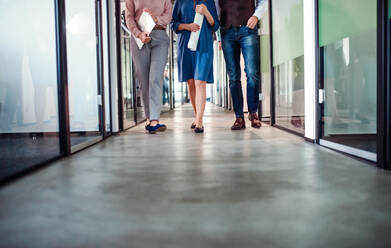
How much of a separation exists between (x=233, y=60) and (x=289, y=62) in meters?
0.50

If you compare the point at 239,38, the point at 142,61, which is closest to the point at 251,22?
the point at 239,38

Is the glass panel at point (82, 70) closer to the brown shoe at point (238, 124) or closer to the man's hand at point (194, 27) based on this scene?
the man's hand at point (194, 27)

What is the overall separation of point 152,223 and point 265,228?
260 mm

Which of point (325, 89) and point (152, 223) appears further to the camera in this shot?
A: point (325, 89)

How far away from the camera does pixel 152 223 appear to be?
87cm

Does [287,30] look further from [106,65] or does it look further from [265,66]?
[106,65]

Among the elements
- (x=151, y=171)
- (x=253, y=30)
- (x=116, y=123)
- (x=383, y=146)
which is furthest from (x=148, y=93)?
(x=383, y=146)

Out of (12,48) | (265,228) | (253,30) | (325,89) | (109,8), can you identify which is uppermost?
(109,8)

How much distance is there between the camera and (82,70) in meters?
2.67

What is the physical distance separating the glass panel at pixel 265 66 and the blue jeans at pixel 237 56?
42 cm

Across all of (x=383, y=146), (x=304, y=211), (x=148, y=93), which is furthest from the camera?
(x=148, y=93)

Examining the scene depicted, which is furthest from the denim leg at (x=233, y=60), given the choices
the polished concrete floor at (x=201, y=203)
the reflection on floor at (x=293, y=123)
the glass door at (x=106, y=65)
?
the polished concrete floor at (x=201, y=203)

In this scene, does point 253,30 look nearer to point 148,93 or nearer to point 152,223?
point 148,93

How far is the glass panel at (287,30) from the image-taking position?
260 centimetres
